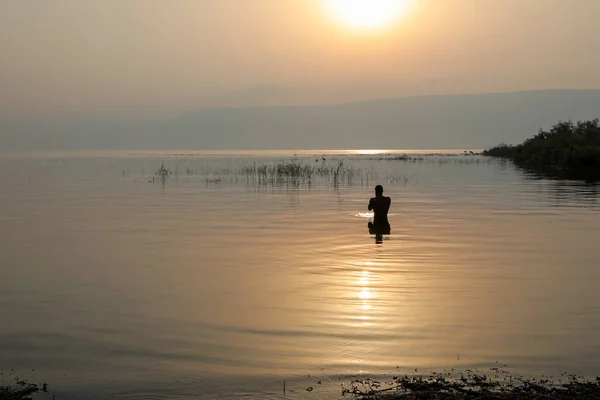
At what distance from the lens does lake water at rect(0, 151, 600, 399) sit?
10.1 metres

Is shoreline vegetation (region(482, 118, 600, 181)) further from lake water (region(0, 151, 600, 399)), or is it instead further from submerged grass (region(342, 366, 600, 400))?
submerged grass (region(342, 366, 600, 400))

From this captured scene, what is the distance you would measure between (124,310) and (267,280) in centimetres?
394

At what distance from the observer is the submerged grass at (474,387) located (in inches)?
329

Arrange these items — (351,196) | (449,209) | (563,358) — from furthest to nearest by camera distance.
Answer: (351,196) → (449,209) → (563,358)

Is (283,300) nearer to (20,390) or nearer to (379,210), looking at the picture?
(20,390)

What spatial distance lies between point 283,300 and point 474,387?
6004mm

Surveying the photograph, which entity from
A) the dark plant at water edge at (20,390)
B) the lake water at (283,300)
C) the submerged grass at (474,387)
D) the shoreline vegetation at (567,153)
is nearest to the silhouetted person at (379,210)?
the lake water at (283,300)

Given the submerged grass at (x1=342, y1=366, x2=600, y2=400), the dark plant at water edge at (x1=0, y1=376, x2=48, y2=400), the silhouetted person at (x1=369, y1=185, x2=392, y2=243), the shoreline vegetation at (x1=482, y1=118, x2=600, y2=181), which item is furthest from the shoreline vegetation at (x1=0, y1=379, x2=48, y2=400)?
the shoreline vegetation at (x1=482, y1=118, x2=600, y2=181)

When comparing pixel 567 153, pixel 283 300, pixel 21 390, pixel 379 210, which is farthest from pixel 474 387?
pixel 567 153

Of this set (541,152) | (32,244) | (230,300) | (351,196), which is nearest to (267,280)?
(230,300)

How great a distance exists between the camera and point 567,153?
74.8 metres

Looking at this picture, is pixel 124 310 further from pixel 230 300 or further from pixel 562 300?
pixel 562 300

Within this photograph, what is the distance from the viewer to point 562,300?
47.4 ft

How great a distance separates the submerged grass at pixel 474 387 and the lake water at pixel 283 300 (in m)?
0.39
